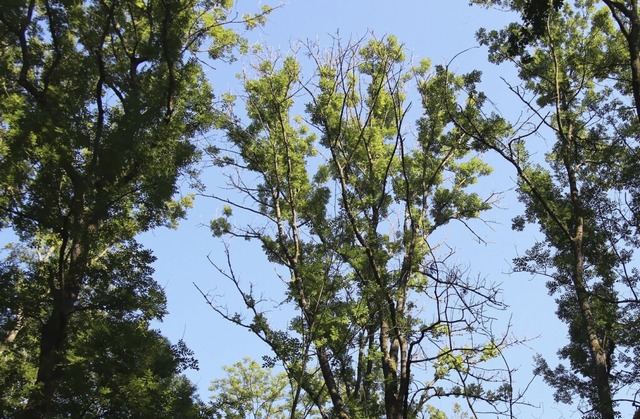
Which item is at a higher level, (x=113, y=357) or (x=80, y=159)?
(x=80, y=159)

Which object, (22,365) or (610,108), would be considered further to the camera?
(610,108)

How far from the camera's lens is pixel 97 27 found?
27.6ft

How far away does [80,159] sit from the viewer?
293 inches

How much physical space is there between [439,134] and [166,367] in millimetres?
6474

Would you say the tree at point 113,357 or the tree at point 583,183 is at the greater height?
the tree at point 583,183

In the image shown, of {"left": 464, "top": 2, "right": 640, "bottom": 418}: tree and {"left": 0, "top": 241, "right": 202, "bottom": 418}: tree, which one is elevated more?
{"left": 464, "top": 2, "right": 640, "bottom": 418}: tree

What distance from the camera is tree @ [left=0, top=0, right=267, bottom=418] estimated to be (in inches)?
251

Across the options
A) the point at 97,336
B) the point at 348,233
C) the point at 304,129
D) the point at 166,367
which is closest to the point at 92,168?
the point at 97,336

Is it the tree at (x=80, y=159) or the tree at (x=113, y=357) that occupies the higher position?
the tree at (x=80, y=159)

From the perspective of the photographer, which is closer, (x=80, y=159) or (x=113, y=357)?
(x=113, y=357)

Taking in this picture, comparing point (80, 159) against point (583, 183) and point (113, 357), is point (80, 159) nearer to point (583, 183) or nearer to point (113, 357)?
point (113, 357)

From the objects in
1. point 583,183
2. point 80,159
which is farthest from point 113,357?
point 583,183

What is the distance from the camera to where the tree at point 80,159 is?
638cm

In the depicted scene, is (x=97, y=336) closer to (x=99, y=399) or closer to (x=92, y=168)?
(x=99, y=399)
